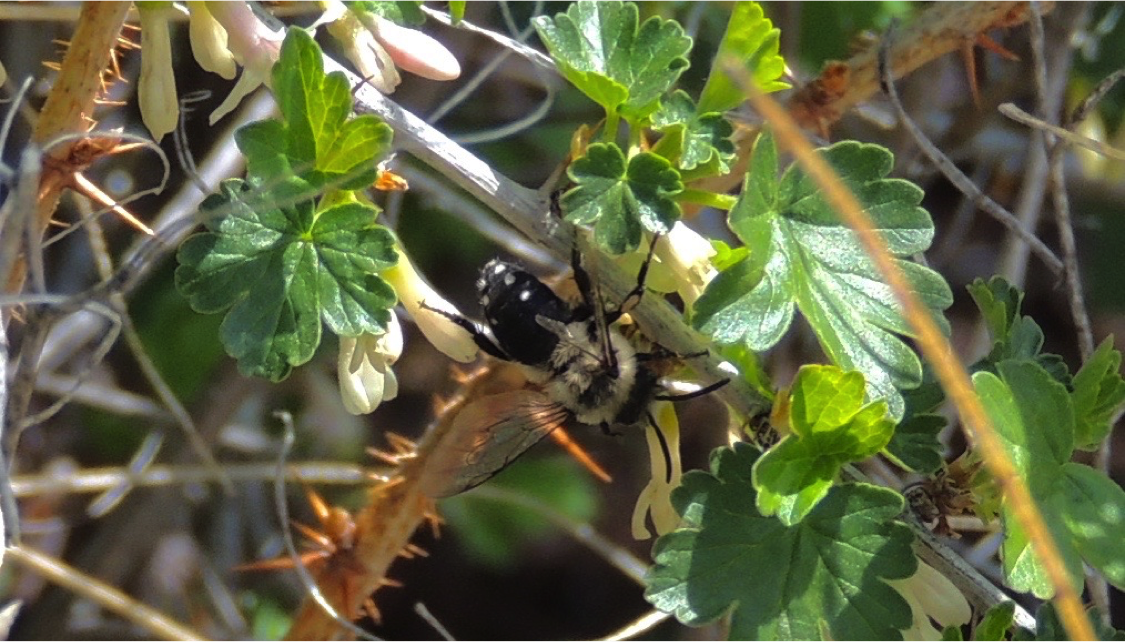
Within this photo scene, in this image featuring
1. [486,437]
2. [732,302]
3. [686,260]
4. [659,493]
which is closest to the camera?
[732,302]

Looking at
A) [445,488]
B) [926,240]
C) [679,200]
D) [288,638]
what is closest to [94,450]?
[288,638]

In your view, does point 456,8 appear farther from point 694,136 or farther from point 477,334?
point 477,334

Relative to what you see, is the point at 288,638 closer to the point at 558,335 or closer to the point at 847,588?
the point at 558,335

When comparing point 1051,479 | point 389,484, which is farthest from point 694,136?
point 389,484

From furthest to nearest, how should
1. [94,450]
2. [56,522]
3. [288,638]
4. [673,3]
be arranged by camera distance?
[94,450]
[56,522]
[673,3]
[288,638]

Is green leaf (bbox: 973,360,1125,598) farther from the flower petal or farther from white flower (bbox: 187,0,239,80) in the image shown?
white flower (bbox: 187,0,239,80)

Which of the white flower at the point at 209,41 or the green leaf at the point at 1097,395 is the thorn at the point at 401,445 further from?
the green leaf at the point at 1097,395
